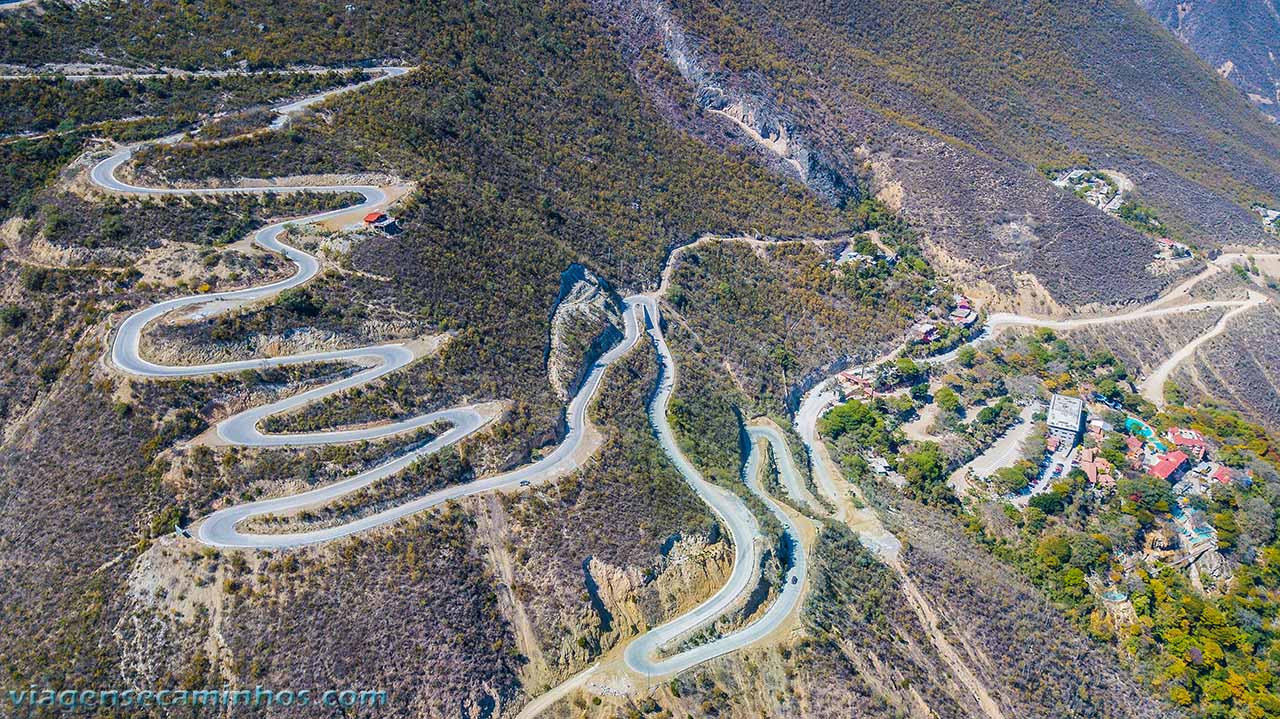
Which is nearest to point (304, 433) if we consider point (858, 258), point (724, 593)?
point (724, 593)

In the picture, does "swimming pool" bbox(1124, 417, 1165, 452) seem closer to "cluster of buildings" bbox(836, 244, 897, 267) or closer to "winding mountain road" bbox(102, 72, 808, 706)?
"cluster of buildings" bbox(836, 244, 897, 267)

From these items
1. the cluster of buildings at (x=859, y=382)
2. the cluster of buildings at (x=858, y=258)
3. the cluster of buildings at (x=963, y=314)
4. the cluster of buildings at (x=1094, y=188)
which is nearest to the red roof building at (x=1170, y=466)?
the cluster of buildings at (x=963, y=314)

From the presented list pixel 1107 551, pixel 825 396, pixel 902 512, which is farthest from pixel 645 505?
pixel 1107 551

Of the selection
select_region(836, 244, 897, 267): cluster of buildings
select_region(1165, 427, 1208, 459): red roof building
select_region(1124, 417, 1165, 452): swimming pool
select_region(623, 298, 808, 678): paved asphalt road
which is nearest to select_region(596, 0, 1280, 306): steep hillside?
select_region(836, 244, 897, 267): cluster of buildings

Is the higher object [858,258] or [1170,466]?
[858,258]

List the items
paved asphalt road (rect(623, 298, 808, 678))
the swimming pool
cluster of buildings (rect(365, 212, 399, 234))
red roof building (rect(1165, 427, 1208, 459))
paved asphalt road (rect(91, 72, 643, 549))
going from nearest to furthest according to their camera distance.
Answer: paved asphalt road (rect(91, 72, 643, 549)) < paved asphalt road (rect(623, 298, 808, 678)) < cluster of buildings (rect(365, 212, 399, 234)) < red roof building (rect(1165, 427, 1208, 459)) < the swimming pool

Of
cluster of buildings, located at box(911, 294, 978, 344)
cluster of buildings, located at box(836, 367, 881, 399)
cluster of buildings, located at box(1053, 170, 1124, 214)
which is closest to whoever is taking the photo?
cluster of buildings, located at box(836, 367, 881, 399)

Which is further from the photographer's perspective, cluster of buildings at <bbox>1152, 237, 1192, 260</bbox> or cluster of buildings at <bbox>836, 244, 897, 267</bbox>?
cluster of buildings at <bbox>1152, 237, 1192, 260</bbox>

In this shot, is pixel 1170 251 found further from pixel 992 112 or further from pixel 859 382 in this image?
pixel 859 382
